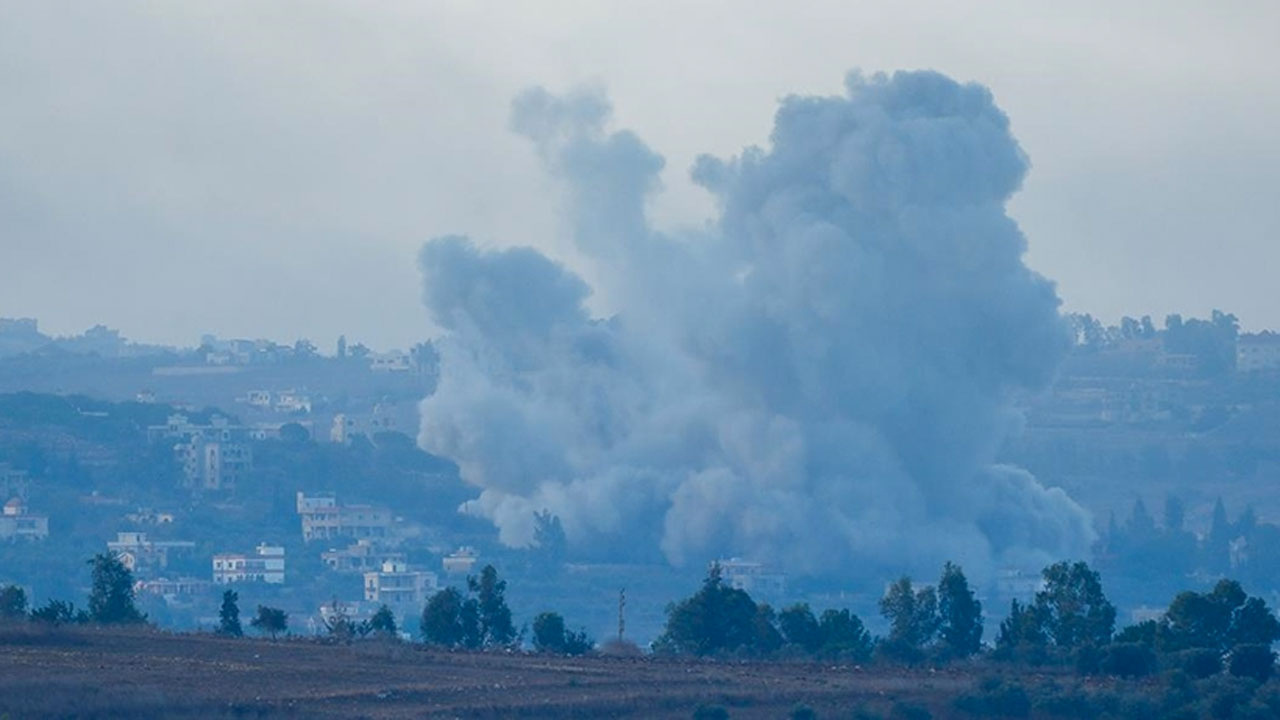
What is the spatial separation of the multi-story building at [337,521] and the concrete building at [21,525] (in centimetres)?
1050

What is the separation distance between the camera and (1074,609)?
2308 inches

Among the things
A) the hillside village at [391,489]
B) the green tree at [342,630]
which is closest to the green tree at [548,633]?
the green tree at [342,630]

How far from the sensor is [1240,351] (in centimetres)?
17650

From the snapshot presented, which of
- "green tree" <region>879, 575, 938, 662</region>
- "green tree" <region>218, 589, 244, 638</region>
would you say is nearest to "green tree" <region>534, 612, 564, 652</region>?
"green tree" <region>218, 589, 244, 638</region>

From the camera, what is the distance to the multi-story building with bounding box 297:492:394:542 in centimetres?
12231

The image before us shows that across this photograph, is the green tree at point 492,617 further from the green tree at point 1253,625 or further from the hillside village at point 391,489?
the hillside village at point 391,489

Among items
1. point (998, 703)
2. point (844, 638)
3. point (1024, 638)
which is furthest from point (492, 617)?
point (998, 703)

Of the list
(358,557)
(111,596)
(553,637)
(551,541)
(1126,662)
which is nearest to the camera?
(1126,662)

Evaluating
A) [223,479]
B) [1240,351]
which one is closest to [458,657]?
[223,479]

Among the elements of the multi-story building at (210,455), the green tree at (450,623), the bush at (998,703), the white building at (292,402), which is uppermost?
the white building at (292,402)

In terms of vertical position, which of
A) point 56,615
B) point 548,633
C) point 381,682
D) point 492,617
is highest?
point 492,617

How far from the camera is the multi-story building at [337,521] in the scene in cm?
12231

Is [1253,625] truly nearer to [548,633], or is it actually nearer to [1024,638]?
[1024,638]

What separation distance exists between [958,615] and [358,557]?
57753 mm
